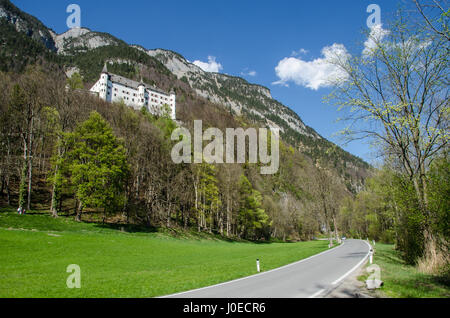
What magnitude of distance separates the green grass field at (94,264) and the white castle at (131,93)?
304 feet

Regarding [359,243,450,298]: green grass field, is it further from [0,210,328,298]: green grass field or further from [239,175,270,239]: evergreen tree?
[239,175,270,239]: evergreen tree

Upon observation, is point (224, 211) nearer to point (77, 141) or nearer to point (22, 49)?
point (77, 141)

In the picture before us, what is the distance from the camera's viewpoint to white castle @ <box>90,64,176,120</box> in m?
117

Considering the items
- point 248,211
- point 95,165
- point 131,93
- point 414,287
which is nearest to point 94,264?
point 414,287

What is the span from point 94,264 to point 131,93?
12583 cm

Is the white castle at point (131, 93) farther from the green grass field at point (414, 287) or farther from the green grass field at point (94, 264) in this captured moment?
the green grass field at point (414, 287)

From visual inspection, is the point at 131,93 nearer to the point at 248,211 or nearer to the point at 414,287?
the point at 248,211

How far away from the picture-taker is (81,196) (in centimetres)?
2936

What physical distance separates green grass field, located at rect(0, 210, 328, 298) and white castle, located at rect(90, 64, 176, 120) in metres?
92.7

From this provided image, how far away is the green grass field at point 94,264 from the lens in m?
9.66

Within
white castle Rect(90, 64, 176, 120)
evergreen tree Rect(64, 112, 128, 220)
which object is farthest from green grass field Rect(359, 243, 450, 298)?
white castle Rect(90, 64, 176, 120)

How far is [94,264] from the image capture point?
1590 centimetres
